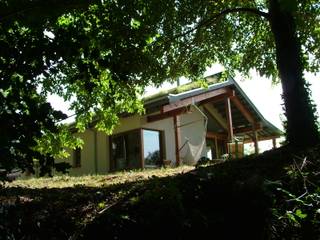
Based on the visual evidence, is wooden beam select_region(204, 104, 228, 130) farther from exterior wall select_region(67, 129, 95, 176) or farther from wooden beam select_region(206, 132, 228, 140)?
exterior wall select_region(67, 129, 95, 176)

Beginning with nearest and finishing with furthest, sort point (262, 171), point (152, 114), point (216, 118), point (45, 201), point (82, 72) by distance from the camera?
point (82, 72)
point (45, 201)
point (262, 171)
point (152, 114)
point (216, 118)

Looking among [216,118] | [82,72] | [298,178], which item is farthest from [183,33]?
[216,118]

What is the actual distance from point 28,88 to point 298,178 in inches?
167

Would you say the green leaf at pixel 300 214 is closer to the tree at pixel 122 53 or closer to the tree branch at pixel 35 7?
the tree at pixel 122 53

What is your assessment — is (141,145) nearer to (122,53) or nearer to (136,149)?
(136,149)

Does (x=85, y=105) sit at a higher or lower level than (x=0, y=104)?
higher

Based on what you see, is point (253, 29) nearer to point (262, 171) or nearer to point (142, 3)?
point (142, 3)

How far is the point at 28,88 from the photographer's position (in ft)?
10.7

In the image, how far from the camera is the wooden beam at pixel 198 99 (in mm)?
17250

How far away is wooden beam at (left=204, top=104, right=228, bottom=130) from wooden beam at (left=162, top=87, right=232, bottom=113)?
2984 mm

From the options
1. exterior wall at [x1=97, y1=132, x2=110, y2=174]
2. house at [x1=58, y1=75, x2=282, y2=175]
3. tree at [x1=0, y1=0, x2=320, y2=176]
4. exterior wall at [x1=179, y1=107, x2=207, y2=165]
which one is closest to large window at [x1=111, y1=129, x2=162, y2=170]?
house at [x1=58, y1=75, x2=282, y2=175]

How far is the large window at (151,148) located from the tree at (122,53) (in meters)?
A: 6.77

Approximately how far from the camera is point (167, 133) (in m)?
19.8

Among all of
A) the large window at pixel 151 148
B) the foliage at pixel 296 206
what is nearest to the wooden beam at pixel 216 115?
the large window at pixel 151 148
